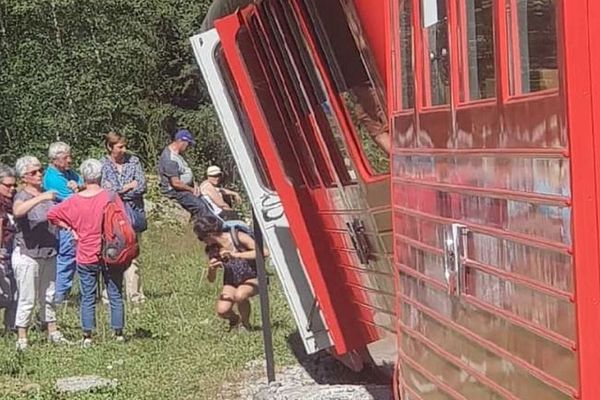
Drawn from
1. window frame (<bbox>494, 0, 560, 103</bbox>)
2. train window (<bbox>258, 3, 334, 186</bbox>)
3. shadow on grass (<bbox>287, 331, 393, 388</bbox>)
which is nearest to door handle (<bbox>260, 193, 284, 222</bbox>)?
train window (<bbox>258, 3, 334, 186</bbox>)

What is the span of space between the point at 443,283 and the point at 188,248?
15036mm

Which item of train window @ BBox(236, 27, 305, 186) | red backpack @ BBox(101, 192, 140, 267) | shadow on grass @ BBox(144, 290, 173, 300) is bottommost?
shadow on grass @ BBox(144, 290, 173, 300)

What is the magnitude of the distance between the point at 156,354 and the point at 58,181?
208 centimetres

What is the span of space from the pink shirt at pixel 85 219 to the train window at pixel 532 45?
293 inches

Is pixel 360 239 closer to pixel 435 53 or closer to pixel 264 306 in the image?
pixel 264 306

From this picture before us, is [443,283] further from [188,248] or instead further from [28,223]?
[188,248]

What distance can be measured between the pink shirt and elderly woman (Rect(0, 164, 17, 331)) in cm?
77

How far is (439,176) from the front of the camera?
4.05 meters

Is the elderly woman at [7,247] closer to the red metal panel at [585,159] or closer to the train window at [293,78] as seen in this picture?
the train window at [293,78]

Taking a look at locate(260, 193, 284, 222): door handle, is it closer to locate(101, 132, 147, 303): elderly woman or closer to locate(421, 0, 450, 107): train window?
locate(101, 132, 147, 303): elderly woman

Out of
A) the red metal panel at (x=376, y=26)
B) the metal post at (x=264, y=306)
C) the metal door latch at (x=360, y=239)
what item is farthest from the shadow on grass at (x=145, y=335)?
the red metal panel at (x=376, y=26)

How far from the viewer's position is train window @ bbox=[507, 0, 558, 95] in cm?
283

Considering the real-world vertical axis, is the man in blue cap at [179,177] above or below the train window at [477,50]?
below

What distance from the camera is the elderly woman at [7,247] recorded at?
36.3 ft
